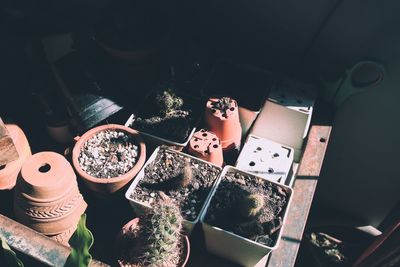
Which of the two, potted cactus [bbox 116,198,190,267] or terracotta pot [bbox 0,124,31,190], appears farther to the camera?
terracotta pot [bbox 0,124,31,190]

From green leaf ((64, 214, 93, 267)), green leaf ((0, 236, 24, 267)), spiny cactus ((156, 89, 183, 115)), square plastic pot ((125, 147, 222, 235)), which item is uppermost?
spiny cactus ((156, 89, 183, 115))

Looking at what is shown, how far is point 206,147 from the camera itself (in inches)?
59.7

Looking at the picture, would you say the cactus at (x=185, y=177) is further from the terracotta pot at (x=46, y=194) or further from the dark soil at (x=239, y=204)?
the terracotta pot at (x=46, y=194)

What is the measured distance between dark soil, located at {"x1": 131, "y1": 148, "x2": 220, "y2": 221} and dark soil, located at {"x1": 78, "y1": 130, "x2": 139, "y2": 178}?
10cm

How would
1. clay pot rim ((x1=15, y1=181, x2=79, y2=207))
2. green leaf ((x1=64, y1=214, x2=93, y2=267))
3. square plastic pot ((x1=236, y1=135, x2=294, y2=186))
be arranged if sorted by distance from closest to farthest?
green leaf ((x1=64, y1=214, x2=93, y2=267)), clay pot rim ((x1=15, y1=181, x2=79, y2=207)), square plastic pot ((x1=236, y1=135, x2=294, y2=186))

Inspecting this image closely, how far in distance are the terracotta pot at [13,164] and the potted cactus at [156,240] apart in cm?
50

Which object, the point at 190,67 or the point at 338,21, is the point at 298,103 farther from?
the point at 190,67

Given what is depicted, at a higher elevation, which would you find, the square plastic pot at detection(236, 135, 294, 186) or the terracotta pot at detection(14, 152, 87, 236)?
the square plastic pot at detection(236, 135, 294, 186)

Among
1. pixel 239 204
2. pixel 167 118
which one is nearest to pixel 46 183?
pixel 167 118

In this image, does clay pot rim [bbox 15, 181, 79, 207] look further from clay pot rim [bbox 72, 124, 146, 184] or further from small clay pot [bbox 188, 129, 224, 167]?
small clay pot [bbox 188, 129, 224, 167]

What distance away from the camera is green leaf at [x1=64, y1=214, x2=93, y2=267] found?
113 cm

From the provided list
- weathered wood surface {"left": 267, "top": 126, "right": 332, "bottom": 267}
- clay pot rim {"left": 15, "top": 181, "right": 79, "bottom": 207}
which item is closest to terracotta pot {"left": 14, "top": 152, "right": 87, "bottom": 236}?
clay pot rim {"left": 15, "top": 181, "right": 79, "bottom": 207}

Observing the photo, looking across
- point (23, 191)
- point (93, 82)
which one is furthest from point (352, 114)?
point (23, 191)

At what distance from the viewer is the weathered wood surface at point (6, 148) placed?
1.42 metres
